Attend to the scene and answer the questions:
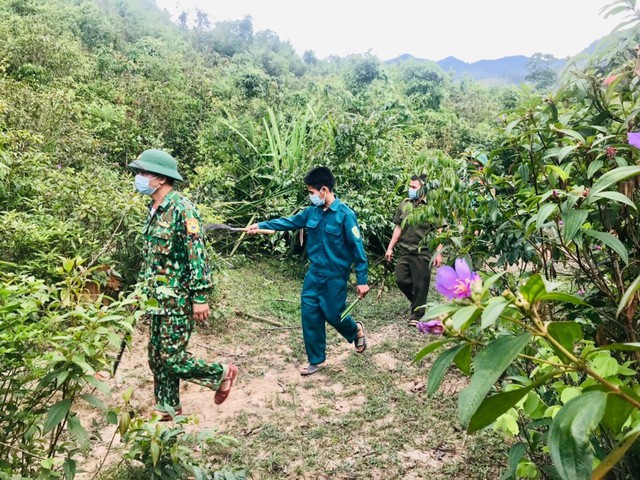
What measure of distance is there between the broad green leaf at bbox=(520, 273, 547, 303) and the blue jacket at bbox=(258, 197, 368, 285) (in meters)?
2.81

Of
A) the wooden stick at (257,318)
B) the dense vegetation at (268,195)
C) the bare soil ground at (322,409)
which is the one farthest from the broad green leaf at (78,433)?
the wooden stick at (257,318)

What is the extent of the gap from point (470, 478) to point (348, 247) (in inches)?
72.1

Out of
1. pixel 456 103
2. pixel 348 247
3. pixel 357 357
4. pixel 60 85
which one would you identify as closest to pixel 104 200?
pixel 348 247

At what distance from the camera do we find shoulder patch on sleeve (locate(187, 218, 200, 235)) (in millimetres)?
2705

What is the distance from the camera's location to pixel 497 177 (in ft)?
6.38

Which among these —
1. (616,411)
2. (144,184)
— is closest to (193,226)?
(144,184)

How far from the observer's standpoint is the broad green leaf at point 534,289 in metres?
0.76

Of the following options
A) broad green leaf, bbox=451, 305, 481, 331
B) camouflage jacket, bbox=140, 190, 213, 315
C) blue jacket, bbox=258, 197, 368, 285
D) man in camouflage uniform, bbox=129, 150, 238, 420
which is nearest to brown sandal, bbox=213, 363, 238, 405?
man in camouflage uniform, bbox=129, 150, 238, 420

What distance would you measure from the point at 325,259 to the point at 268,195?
3.00 metres

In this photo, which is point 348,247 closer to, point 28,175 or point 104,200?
point 104,200

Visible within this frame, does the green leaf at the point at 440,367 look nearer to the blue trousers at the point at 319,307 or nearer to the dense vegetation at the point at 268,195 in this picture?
the dense vegetation at the point at 268,195

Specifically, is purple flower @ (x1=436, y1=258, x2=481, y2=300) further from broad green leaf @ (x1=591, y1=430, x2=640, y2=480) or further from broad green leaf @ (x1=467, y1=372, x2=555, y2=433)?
broad green leaf @ (x1=591, y1=430, x2=640, y2=480)

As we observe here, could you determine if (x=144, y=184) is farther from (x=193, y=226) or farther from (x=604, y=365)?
(x=604, y=365)

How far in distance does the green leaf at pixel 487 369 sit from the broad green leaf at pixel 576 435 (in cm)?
9
